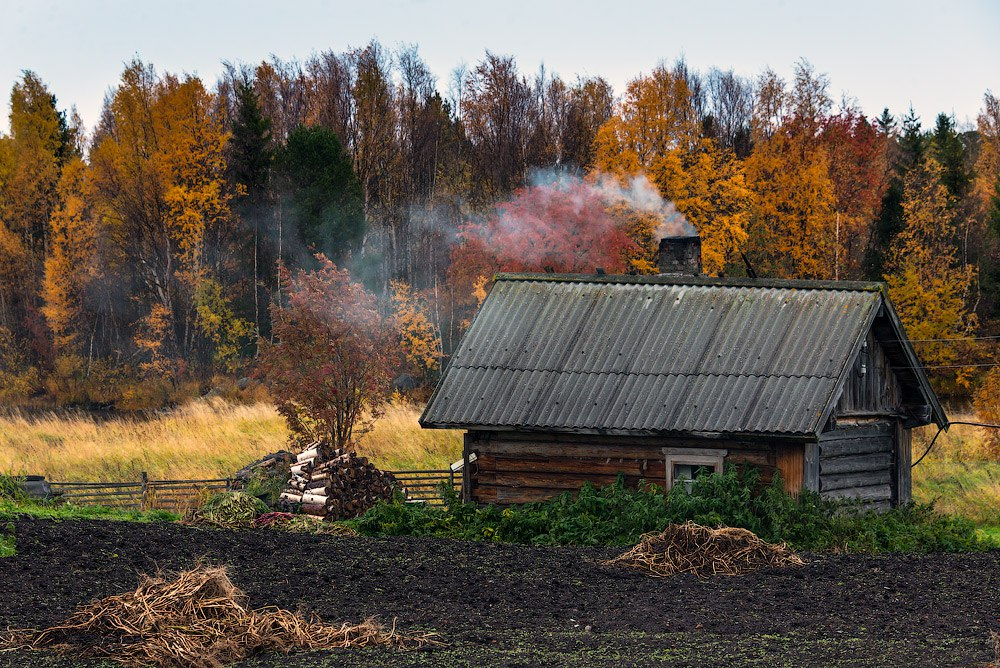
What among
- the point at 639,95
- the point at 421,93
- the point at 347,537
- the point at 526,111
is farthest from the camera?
the point at 421,93

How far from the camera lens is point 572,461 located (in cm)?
2203

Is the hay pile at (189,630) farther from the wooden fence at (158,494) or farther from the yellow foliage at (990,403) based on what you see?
the yellow foliage at (990,403)

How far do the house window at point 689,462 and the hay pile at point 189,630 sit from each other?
8.52 meters

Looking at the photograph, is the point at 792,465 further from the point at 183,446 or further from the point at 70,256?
the point at 70,256

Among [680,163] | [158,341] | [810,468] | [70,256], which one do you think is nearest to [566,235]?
[680,163]

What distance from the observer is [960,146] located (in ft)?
187

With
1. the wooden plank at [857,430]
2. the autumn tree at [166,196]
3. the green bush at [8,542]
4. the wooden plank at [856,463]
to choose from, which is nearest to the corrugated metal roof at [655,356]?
the wooden plank at [857,430]

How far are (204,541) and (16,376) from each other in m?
40.9

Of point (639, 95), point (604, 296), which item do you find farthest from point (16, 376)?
point (604, 296)

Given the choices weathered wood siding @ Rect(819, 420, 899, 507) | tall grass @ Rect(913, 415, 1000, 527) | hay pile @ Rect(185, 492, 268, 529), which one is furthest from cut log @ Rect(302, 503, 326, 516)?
tall grass @ Rect(913, 415, 1000, 527)

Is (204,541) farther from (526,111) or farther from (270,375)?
(526,111)

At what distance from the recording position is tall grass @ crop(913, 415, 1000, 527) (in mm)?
25031

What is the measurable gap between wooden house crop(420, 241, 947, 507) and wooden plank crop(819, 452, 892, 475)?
31 millimetres

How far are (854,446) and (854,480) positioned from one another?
0.57 m
